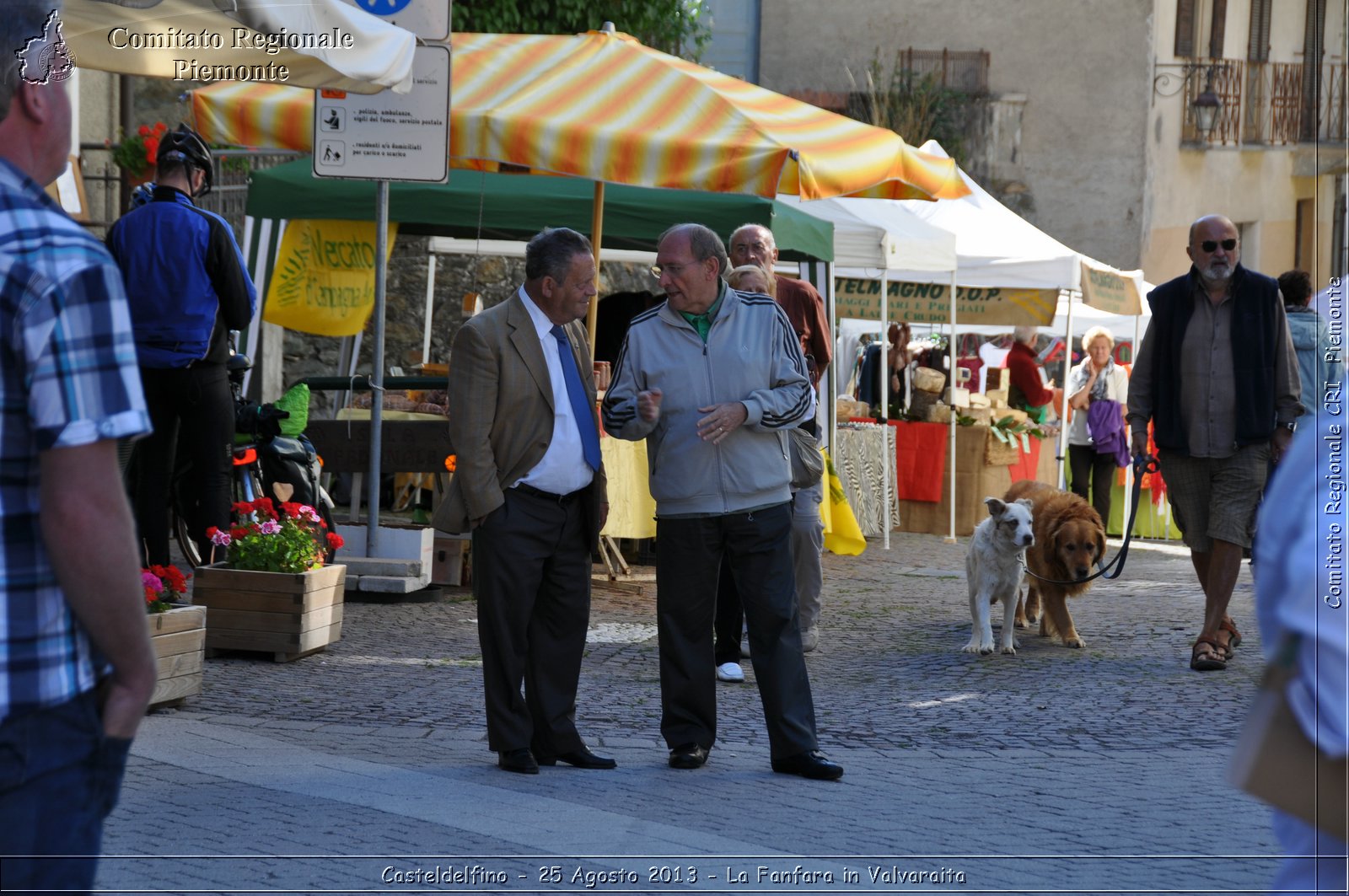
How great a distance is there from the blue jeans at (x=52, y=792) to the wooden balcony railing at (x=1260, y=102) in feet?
87.5

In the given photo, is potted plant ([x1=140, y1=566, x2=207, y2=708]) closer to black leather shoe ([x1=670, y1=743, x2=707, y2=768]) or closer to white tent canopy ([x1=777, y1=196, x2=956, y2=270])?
black leather shoe ([x1=670, y1=743, x2=707, y2=768])

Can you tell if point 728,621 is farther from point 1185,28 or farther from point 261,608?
point 1185,28

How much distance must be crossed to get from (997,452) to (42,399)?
14.2 m

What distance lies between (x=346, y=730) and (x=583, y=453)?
56.5 inches

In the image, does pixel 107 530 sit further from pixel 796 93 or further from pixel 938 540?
pixel 796 93

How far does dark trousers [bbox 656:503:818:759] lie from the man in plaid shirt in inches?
142

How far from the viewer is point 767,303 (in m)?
5.91

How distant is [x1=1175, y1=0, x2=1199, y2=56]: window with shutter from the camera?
27750mm

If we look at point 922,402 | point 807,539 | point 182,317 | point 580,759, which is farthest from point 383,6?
point 922,402

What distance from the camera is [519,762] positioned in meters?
5.54

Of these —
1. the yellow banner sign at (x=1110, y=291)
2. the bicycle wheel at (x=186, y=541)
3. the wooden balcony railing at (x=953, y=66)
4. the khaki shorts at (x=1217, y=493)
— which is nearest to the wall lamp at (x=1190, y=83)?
the wooden balcony railing at (x=953, y=66)

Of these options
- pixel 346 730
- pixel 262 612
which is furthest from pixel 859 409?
pixel 346 730

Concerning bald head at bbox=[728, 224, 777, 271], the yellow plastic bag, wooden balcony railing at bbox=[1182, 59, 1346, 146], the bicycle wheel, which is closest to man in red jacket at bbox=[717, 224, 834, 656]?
bald head at bbox=[728, 224, 777, 271]

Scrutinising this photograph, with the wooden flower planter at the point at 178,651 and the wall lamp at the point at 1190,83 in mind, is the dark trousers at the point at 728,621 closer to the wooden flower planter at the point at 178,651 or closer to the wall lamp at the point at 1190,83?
the wooden flower planter at the point at 178,651
